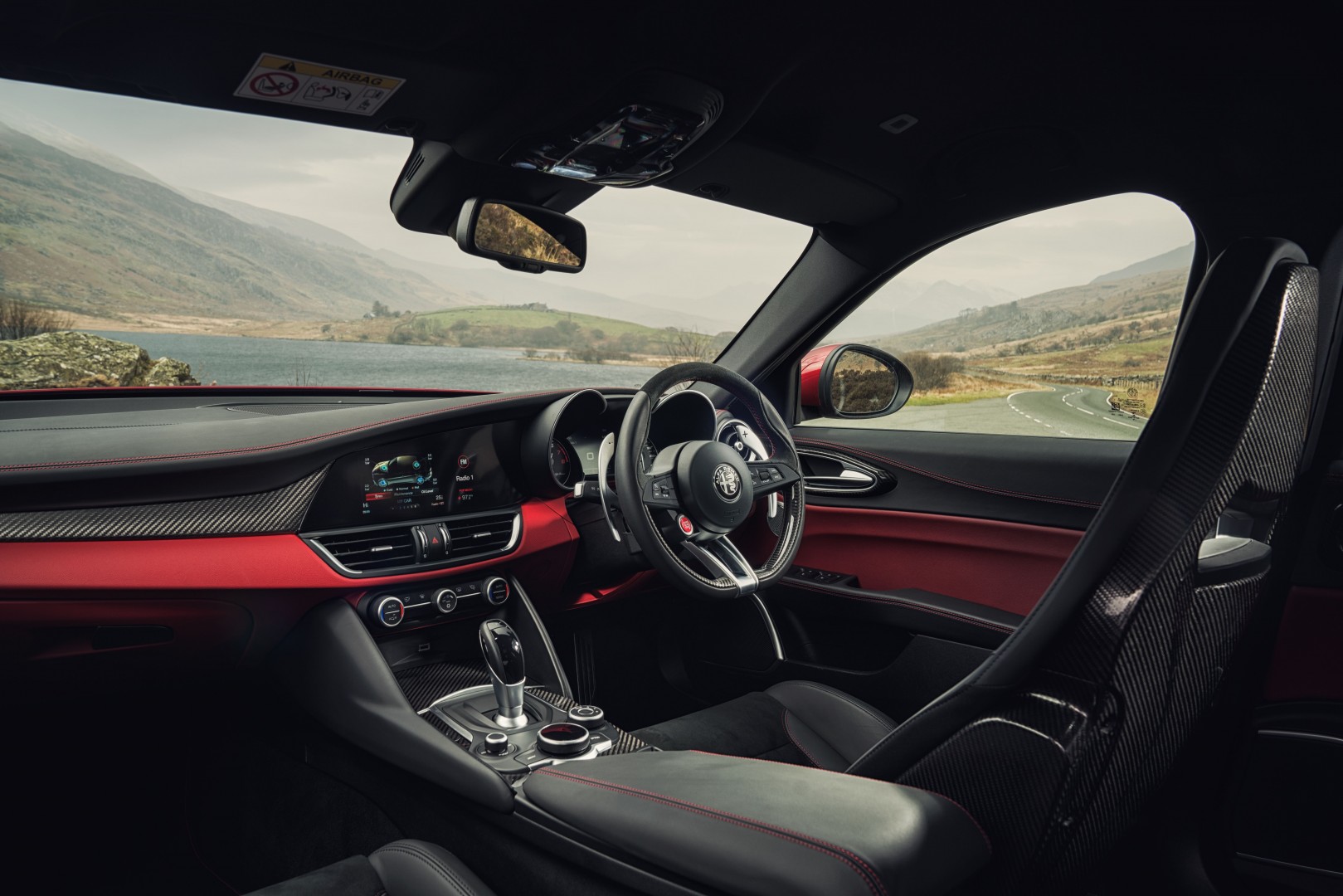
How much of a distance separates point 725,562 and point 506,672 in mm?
598

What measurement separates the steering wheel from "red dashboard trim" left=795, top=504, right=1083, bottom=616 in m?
0.53

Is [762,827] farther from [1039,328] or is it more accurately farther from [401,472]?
[1039,328]

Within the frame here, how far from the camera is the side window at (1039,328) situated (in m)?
2.30

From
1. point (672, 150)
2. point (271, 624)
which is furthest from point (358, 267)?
point (271, 624)

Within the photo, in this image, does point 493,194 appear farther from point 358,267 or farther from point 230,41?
point 358,267

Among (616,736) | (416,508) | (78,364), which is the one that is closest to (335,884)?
(616,736)

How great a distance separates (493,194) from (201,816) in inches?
72.7

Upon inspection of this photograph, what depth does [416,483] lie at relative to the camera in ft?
6.80

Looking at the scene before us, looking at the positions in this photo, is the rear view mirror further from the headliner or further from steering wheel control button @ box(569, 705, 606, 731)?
steering wheel control button @ box(569, 705, 606, 731)

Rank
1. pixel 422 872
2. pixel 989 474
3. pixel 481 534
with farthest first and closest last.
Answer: pixel 989 474
pixel 481 534
pixel 422 872

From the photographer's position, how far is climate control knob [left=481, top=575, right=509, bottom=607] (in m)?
2.19

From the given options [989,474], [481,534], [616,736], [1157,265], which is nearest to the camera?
[616,736]

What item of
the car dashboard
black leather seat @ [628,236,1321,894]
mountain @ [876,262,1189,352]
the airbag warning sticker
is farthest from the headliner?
black leather seat @ [628,236,1321,894]

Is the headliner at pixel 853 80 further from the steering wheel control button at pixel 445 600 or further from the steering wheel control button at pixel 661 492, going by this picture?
the steering wheel control button at pixel 445 600
